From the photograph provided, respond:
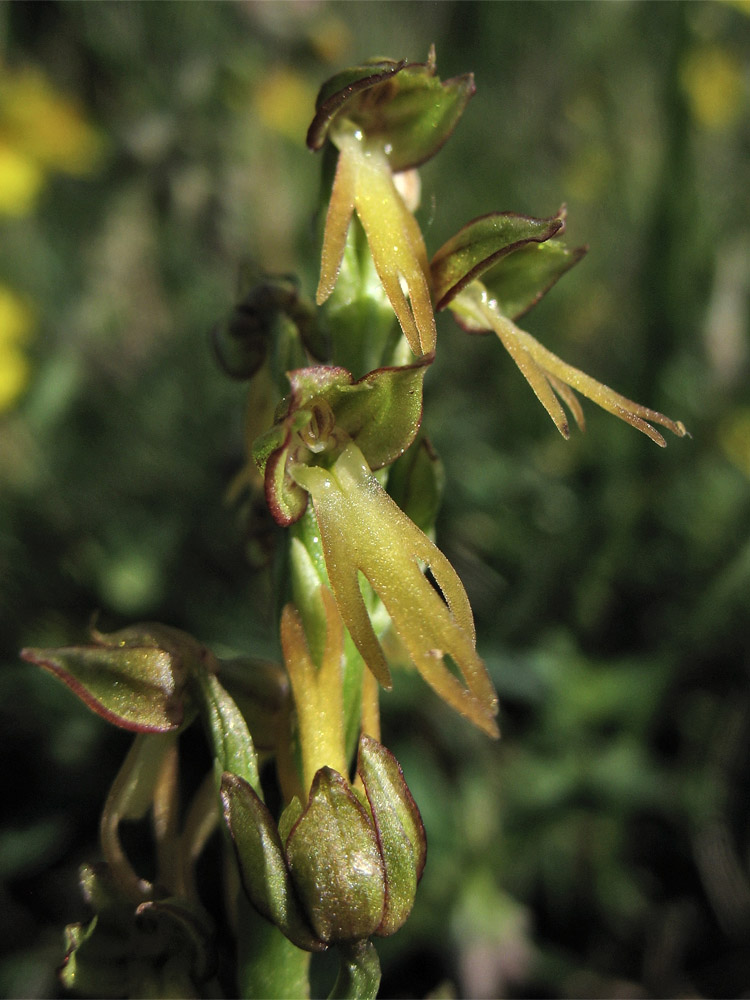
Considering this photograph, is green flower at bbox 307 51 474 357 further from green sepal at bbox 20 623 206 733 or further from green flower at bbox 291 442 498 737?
green sepal at bbox 20 623 206 733

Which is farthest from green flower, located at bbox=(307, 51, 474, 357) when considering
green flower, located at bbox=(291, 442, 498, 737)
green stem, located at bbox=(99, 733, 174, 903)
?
green stem, located at bbox=(99, 733, 174, 903)

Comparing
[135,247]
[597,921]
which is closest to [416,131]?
[597,921]

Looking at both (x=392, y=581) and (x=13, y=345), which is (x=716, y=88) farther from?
(x=392, y=581)

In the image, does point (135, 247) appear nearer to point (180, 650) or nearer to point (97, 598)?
point (97, 598)

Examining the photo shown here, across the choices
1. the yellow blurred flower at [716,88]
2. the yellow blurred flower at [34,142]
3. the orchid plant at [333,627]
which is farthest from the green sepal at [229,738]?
the yellow blurred flower at [716,88]

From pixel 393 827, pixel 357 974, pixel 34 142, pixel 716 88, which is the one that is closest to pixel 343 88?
pixel 393 827

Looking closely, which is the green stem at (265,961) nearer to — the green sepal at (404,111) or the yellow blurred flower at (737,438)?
the green sepal at (404,111)
